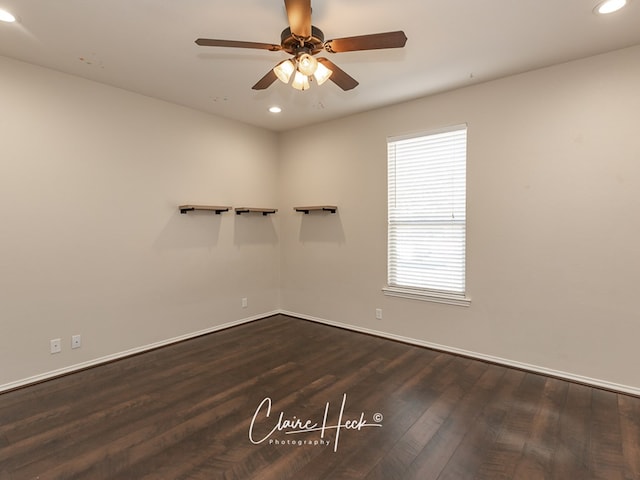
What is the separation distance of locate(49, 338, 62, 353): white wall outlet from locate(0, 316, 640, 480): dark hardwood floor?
26 cm

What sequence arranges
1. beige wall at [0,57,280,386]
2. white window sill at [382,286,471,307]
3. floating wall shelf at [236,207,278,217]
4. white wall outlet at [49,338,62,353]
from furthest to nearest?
floating wall shelf at [236,207,278,217] → white window sill at [382,286,471,307] → white wall outlet at [49,338,62,353] → beige wall at [0,57,280,386]

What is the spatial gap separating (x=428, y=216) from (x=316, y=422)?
2438 millimetres

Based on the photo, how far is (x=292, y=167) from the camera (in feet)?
16.9

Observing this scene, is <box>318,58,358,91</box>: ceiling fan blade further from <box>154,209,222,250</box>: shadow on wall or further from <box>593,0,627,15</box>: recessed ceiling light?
<box>154,209,222,250</box>: shadow on wall

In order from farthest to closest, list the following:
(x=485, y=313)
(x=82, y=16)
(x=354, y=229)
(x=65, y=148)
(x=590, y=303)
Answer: (x=354, y=229)
(x=485, y=313)
(x=65, y=148)
(x=590, y=303)
(x=82, y=16)

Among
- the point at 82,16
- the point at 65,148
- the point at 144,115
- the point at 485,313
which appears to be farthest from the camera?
the point at 144,115

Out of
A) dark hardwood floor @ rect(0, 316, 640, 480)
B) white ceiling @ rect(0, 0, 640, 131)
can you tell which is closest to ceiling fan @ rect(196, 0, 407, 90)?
white ceiling @ rect(0, 0, 640, 131)

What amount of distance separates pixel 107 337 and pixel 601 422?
13.9 ft

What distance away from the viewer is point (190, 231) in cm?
422

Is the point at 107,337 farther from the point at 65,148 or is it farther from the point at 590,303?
the point at 590,303

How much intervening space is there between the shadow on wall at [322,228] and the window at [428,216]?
0.76 metres

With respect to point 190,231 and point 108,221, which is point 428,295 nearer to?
point 190,231

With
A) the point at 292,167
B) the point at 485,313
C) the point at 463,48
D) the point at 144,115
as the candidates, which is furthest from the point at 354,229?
the point at 144,115
